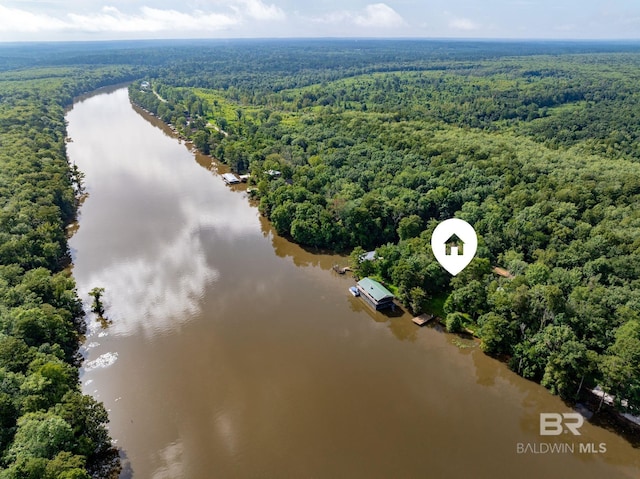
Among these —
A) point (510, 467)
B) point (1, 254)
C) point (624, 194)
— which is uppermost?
point (624, 194)

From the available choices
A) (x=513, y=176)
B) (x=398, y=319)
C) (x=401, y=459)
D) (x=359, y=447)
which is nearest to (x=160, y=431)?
(x=359, y=447)

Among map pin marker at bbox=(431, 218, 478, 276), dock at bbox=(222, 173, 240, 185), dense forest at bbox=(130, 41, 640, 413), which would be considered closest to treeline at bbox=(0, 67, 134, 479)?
dock at bbox=(222, 173, 240, 185)

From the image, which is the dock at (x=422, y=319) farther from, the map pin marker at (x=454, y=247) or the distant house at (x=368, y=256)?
the distant house at (x=368, y=256)

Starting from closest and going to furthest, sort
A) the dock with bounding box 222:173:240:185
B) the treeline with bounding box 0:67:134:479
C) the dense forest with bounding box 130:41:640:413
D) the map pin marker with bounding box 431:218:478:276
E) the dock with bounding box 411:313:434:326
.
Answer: the treeline with bounding box 0:67:134:479 → the dense forest with bounding box 130:41:640:413 → the map pin marker with bounding box 431:218:478:276 → the dock with bounding box 411:313:434:326 → the dock with bounding box 222:173:240:185

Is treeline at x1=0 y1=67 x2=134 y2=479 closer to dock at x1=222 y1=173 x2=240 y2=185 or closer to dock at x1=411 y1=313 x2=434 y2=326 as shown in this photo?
dock at x1=222 y1=173 x2=240 y2=185

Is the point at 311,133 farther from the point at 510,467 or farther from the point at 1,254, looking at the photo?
the point at 510,467

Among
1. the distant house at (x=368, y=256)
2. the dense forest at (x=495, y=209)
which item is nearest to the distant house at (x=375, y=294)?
the dense forest at (x=495, y=209)
